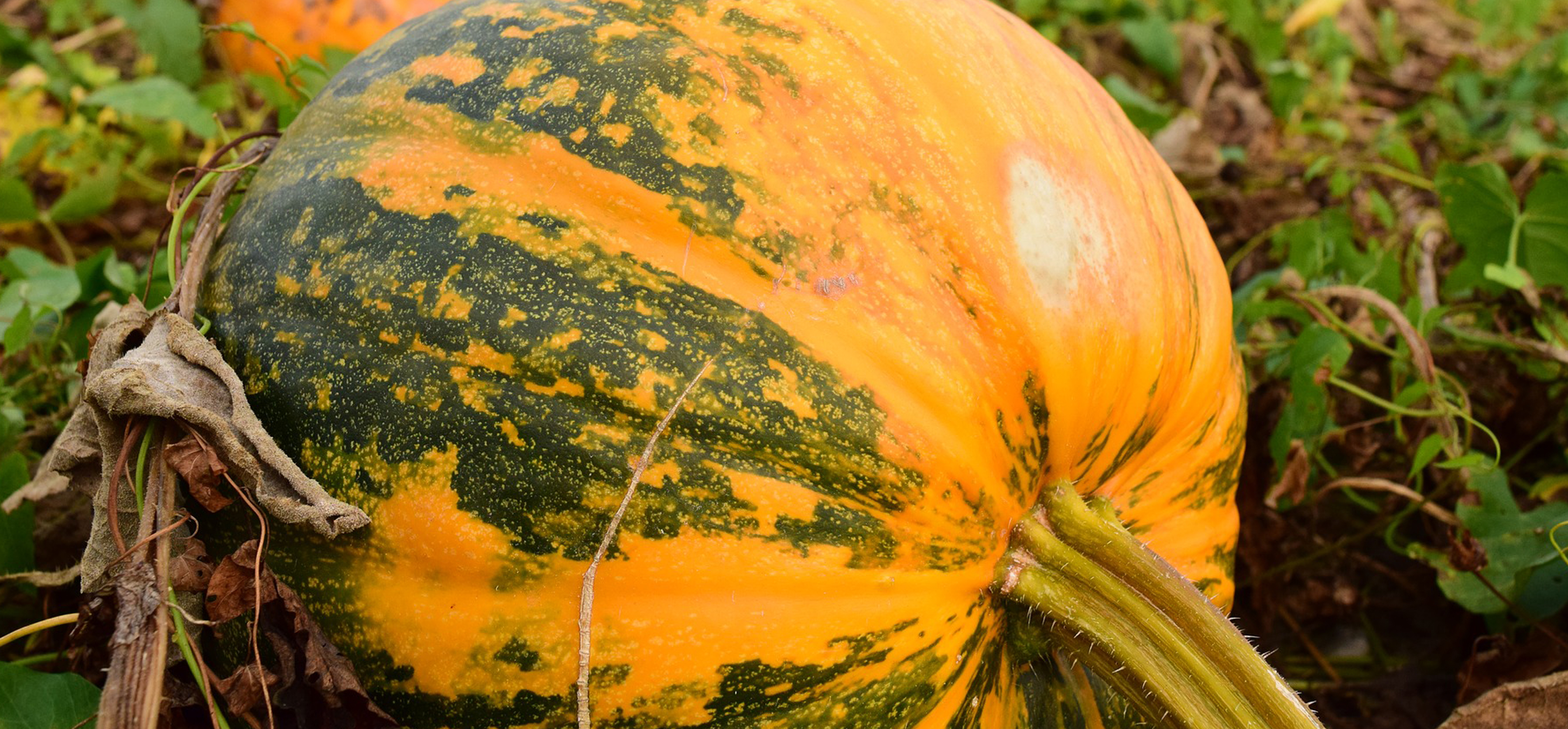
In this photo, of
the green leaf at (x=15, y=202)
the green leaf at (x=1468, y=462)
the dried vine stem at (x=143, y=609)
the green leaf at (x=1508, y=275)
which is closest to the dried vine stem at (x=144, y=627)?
the dried vine stem at (x=143, y=609)

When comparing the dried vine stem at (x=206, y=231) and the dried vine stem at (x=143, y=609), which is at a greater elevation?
the dried vine stem at (x=206, y=231)

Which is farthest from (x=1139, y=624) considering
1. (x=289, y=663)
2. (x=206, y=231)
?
(x=206, y=231)

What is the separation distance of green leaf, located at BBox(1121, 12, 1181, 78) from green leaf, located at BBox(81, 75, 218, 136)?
2.93 m

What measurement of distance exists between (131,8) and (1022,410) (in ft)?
10.8

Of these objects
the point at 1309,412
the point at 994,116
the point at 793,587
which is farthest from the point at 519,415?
the point at 1309,412

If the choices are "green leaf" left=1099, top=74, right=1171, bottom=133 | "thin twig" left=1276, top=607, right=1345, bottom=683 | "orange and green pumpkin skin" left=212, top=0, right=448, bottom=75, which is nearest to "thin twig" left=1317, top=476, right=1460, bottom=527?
"thin twig" left=1276, top=607, right=1345, bottom=683

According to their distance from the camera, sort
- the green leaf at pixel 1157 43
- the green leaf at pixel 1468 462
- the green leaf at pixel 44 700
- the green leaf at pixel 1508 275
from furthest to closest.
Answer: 1. the green leaf at pixel 1157 43
2. the green leaf at pixel 1508 275
3. the green leaf at pixel 1468 462
4. the green leaf at pixel 44 700

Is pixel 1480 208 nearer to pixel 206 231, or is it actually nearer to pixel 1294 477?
pixel 1294 477

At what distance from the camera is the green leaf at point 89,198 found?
2.71 meters

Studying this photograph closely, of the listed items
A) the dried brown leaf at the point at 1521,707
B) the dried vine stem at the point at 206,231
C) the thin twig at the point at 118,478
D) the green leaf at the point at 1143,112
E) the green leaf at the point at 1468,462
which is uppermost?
the dried vine stem at the point at 206,231

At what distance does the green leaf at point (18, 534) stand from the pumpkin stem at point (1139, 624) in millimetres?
1551

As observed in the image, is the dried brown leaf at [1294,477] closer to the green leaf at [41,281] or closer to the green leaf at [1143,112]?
the green leaf at [1143,112]

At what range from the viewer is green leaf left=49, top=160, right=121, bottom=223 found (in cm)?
271

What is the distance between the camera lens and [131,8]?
3373 mm
